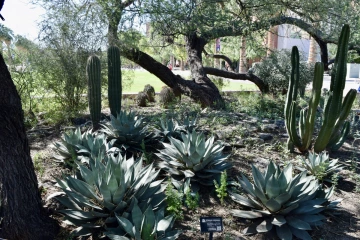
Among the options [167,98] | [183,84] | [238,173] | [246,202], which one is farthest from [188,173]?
[167,98]

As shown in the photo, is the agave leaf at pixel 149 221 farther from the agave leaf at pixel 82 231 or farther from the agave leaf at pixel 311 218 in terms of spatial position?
the agave leaf at pixel 311 218

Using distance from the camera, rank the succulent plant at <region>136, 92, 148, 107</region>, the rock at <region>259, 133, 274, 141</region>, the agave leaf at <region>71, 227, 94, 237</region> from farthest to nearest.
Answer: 1. the succulent plant at <region>136, 92, 148, 107</region>
2. the rock at <region>259, 133, 274, 141</region>
3. the agave leaf at <region>71, 227, 94, 237</region>

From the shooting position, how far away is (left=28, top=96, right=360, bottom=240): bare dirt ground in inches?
129

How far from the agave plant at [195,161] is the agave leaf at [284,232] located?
3.13 feet

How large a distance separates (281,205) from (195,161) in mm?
1068

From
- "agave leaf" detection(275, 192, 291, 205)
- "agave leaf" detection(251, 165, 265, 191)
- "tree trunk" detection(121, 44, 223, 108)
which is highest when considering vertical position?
"tree trunk" detection(121, 44, 223, 108)

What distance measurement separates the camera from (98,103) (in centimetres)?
634

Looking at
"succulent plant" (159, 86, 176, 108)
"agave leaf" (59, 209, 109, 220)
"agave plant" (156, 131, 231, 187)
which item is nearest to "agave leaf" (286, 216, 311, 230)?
"agave plant" (156, 131, 231, 187)

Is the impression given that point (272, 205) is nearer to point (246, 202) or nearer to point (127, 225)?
point (246, 202)

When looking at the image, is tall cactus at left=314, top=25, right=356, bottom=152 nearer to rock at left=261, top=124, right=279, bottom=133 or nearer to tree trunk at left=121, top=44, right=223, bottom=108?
rock at left=261, top=124, right=279, bottom=133

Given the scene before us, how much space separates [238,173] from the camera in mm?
4375

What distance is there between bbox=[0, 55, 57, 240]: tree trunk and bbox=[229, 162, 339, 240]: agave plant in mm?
1744

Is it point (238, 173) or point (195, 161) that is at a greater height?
point (195, 161)

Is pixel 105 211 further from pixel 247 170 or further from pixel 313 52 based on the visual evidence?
pixel 313 52
